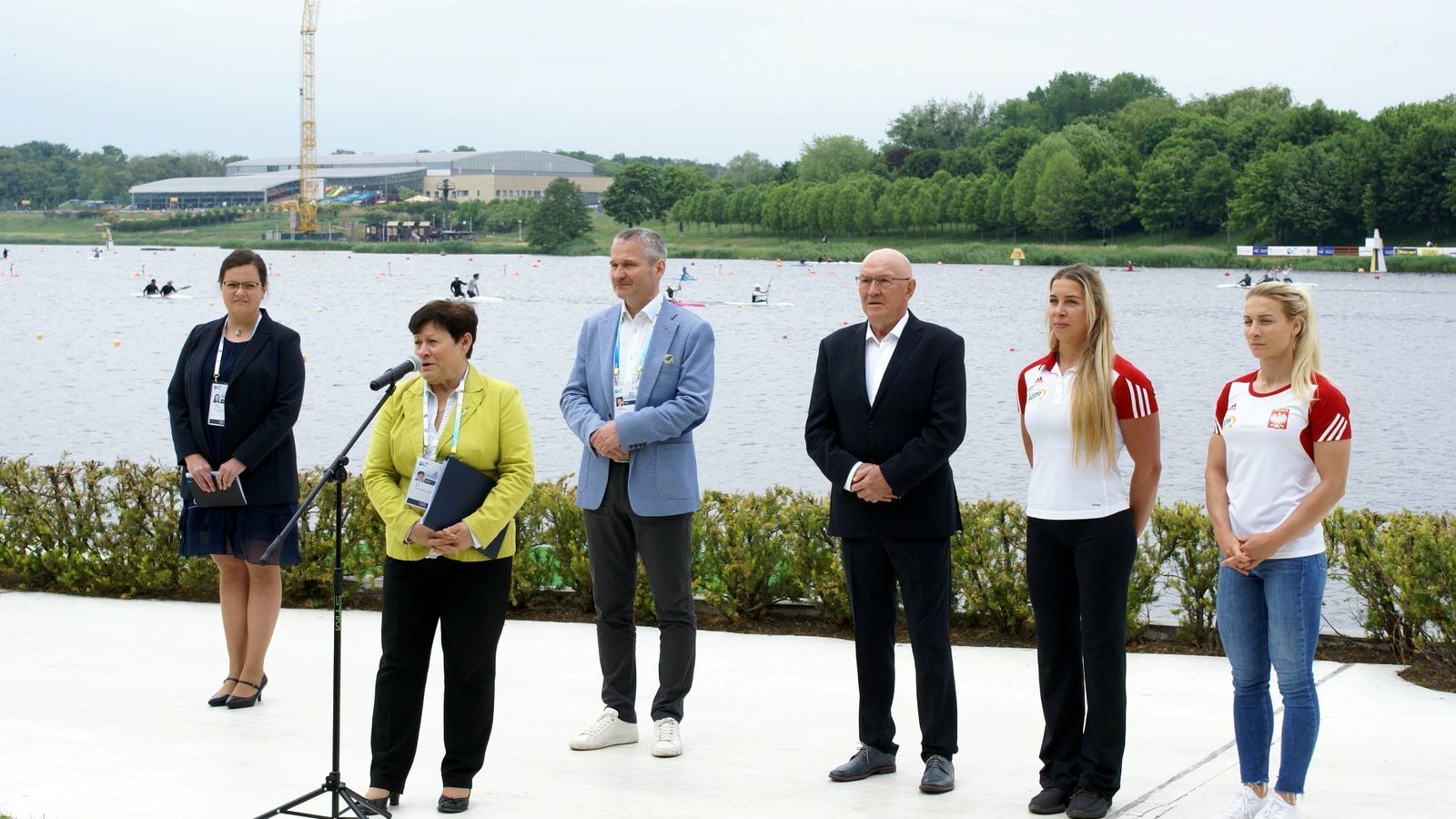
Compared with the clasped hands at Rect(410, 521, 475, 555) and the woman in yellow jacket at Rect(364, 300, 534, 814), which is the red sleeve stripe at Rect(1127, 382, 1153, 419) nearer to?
the woman in yellow jacket at Rect(364, 300, 534, 814)

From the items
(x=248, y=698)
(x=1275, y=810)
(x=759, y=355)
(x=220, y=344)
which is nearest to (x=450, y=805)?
(x=248, y=698)

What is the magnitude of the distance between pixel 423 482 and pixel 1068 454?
7.68ft

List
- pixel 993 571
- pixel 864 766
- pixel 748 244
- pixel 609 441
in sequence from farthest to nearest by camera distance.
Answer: pixel 748 244, pixel 993 571, pixel 609 441, pixel 864 766

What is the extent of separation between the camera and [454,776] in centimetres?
532

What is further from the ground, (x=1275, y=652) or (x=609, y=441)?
(x=609, y=441)

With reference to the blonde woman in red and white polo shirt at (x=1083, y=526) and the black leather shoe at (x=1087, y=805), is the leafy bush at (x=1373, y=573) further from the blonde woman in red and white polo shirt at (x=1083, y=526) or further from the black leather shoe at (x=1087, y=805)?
the black leather shoe at (x=1087, y=805)

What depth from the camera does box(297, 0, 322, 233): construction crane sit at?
160125 mm

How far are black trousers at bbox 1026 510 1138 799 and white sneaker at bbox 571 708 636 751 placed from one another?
68.8 inches

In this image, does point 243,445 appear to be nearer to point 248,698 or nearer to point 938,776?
point 248,698

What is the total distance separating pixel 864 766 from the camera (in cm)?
571

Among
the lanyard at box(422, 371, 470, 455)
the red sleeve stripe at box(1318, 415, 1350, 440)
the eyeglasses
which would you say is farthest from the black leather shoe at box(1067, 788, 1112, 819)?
the lanyard at box(422, 371, 470, 455)

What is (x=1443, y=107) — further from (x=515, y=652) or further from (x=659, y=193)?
(x=515, y=652)

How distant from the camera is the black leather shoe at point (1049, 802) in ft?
17.3

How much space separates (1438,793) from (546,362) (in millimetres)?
35206
